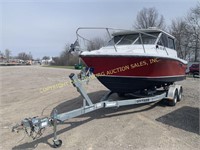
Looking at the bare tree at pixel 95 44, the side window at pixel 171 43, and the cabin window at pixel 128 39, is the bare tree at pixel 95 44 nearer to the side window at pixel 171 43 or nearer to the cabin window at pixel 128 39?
the cabin window at pixel 128 39

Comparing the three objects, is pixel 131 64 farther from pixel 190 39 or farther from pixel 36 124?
pixel 190 39

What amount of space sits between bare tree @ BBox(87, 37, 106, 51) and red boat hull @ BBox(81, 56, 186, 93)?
881mm

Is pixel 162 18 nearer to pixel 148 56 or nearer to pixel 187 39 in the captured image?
pixel 187 39

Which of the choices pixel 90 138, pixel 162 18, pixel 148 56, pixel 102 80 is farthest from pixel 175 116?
pixel 162 18

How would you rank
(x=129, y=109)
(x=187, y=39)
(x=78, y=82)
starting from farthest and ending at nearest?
1. (x=187, y=39)
2. (x=129, y=109)
3. (x=78, y=82)

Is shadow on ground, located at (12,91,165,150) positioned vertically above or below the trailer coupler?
below

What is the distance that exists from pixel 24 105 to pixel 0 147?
3.60 metres

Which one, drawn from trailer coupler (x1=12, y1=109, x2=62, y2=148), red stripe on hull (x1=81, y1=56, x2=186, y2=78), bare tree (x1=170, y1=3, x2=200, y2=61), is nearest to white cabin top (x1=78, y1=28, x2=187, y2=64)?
red stripe on hull (x1=81, y1=56, x2=186, y2=78)

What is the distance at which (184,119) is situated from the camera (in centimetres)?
601

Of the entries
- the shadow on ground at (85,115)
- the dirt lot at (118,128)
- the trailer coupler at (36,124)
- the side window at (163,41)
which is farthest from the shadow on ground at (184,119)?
the trailer coupler at (36,124)

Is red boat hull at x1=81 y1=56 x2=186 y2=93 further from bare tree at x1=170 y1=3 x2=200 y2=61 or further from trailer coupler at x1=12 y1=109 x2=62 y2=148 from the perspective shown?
bare tree at x1=170 y1=3 x2=200 y2=61

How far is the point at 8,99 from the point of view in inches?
363

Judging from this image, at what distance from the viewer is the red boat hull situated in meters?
6.11

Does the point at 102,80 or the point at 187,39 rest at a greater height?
the point at 187,39
